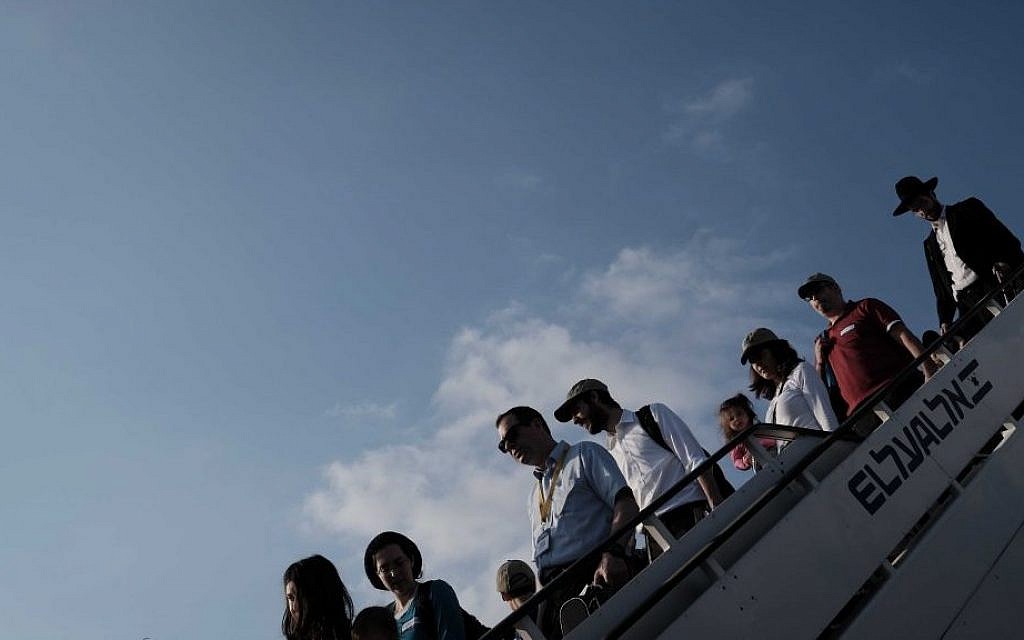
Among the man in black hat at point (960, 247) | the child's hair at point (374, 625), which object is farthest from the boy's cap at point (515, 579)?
the man in black hat at point (960, 247)

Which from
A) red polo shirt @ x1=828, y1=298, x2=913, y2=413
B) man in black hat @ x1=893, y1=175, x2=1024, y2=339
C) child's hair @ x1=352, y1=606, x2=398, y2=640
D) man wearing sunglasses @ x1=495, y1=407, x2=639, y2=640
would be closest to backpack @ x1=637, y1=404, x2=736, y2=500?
man wearing sunglasses @ x1=495, y1=407, x2=639, y2=640

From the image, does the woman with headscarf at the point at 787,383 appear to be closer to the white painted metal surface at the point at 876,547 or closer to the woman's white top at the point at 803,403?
the woman's white top at the point at 803,403

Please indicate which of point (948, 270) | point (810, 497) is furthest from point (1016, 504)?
point (948, 270)

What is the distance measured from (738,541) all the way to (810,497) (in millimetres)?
446

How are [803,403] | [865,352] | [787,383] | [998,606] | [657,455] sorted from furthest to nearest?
[865,352] → [787,383] → [803,403] → [657,455] → [998,606]

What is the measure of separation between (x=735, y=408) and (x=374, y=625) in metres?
3.26

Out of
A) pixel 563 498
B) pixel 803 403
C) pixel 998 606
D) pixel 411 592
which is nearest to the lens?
pixel 998 606

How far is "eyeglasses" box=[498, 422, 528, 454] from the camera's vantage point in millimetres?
4914

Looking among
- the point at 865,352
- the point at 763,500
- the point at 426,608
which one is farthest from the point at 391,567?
the point at 865,352

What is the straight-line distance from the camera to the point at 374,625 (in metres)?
3.81

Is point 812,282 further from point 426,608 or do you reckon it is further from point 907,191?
point 426,608

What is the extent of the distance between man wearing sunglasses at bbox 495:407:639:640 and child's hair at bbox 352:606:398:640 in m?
0.84

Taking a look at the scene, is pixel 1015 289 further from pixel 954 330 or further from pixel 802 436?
pixel 802 436

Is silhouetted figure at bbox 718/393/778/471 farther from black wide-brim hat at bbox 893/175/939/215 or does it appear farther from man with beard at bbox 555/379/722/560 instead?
black wide-brim hat at bbox 893/175/939/215
